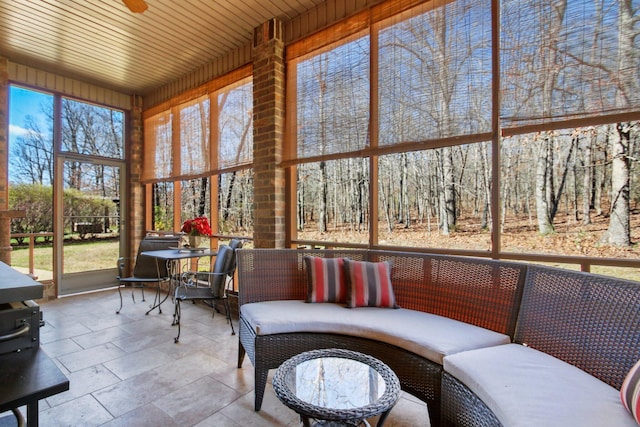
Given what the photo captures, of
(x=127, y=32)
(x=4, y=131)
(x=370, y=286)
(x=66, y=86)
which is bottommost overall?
(x=370, y=286)

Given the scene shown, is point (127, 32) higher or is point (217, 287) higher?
point (127, 32)

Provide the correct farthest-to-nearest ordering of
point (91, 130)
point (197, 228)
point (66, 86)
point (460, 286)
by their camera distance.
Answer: point (91, 130)
point (66, 86)
point (197, 228)
point (460, 286)

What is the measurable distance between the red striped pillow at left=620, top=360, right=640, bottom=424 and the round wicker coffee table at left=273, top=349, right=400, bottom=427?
2.56 ft

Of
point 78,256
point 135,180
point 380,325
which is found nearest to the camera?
point 380,325

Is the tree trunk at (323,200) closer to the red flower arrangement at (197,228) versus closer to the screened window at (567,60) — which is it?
the red flower arrangement at (197,228)

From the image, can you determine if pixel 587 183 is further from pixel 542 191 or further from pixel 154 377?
pixel 154 377

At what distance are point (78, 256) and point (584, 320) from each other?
6.03 m

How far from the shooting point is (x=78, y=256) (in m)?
4.87

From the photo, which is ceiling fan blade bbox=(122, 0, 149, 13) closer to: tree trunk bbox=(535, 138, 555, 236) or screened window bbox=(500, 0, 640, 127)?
screened window bbox=(500, 0, 640, 127)

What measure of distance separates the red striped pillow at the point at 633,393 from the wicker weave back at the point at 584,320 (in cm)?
22

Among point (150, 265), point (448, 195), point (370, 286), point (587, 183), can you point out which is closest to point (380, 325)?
point (370, 286)

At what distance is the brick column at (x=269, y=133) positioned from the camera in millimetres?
3373

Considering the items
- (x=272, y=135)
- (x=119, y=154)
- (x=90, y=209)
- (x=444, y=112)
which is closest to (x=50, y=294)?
(x=90, y=209)

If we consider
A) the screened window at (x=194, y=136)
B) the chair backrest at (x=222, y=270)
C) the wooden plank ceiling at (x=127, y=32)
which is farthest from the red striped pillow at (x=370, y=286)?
the screened window at (x=194, y=136)
